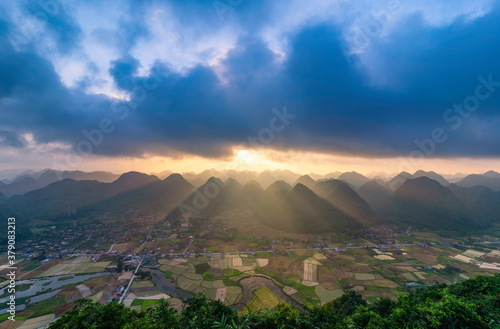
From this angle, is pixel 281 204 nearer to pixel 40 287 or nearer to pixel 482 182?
pixel 40 287

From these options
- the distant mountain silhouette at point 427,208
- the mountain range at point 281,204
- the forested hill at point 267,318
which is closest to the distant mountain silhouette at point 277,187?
the mountain range at point 281,204

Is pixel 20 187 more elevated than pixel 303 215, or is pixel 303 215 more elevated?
pixel 20 187

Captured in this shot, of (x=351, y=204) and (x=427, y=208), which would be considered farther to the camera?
(x=351, y=204)

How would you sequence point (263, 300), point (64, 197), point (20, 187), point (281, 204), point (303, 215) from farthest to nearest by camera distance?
point (20, 187)
point (64, 197)
point (281, 204)
point (303, 215)
point (263, 300)

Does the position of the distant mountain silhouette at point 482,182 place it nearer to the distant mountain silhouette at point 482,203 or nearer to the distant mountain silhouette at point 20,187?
the distant mountain silhouette at point 482,203

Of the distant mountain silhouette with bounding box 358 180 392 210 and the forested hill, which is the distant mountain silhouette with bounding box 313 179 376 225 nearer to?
the distant mountain silhouette with bounding box 358 180 392 210

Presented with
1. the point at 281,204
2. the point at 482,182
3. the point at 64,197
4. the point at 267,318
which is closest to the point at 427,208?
the point at 281,204

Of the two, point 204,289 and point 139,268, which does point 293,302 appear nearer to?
point 204,289

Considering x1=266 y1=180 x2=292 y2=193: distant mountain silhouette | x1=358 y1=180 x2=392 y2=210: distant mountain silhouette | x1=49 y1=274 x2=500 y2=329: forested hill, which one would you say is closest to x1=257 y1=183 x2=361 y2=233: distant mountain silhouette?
x1=266 y1=180 x2=292 y2=193: distant mountain silhouette
